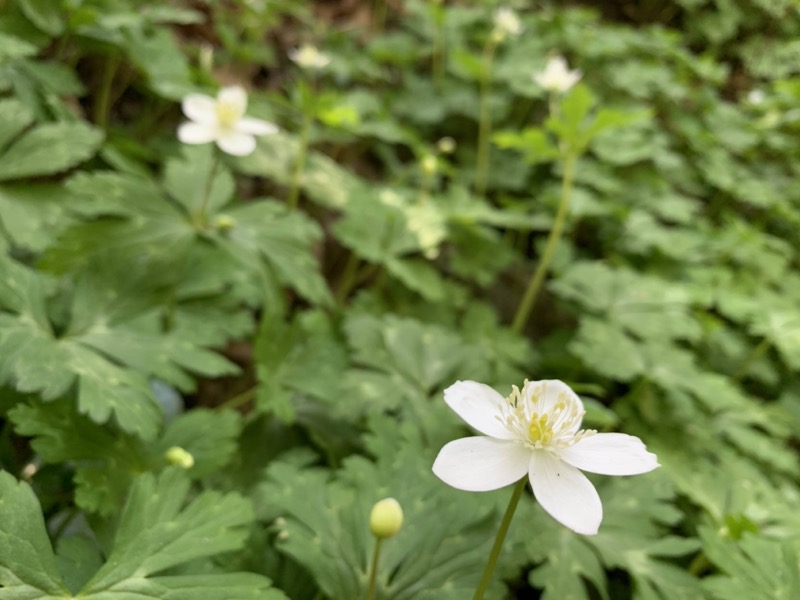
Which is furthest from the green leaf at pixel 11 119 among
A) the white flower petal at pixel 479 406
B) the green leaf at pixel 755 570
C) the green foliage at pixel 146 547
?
→ the green leaf at pixel 755 570

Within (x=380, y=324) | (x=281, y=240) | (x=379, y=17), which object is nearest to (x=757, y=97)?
(x=379, y=17)

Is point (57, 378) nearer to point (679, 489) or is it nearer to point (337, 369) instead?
point (337, 369)

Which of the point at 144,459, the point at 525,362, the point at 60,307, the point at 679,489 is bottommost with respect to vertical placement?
the point at 525,362

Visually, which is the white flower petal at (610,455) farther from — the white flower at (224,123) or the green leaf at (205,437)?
the white flower at (224,123)

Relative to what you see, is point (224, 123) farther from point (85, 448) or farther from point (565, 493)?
point (565, 493)

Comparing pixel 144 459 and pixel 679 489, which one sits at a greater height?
pixel 144 459

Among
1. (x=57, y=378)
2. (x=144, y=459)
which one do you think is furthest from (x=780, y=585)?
(x=57, y=378)
